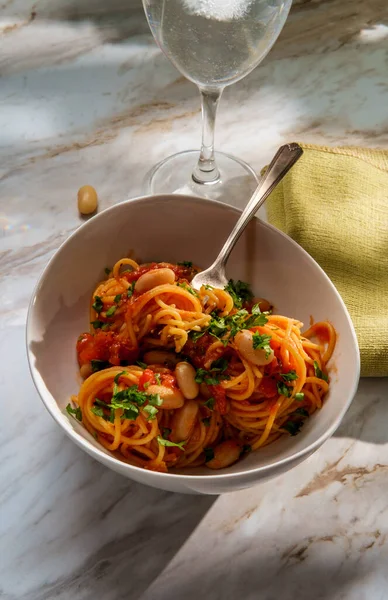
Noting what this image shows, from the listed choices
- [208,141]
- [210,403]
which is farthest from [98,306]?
[208,141]

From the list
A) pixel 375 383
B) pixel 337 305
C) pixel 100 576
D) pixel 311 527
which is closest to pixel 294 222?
pixel 337 305

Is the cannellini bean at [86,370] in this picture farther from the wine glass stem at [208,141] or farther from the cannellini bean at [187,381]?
the wine glass stem at [208,141]

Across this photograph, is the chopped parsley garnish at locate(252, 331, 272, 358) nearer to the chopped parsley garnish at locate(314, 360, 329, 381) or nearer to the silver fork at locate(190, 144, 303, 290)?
the chopped parsley garnish at locate(314, 360, 329, 381)

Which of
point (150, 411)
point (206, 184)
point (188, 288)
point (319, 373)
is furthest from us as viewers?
point (206, 184)

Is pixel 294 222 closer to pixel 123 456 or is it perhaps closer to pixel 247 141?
pixel 247 141

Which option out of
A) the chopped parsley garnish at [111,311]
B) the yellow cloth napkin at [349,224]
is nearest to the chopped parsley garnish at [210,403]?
the chopped parsley garnish at [111,311]

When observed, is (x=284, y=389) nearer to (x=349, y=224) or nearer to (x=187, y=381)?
(x=187, y=381)
